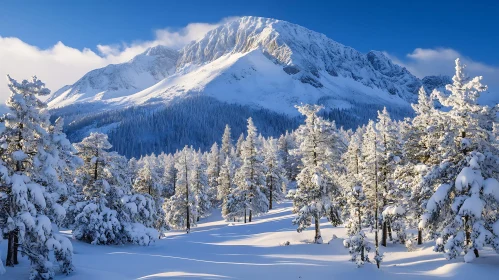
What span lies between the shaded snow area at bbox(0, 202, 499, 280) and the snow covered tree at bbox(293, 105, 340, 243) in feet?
8.65

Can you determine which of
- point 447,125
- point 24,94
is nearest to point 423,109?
point 447,125

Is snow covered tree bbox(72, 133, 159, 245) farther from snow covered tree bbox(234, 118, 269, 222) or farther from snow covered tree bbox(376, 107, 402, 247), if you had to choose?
snow covered tree bbox(234, 118, 269, 222)

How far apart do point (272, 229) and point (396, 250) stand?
15.7 m

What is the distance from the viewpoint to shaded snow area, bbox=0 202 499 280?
56.4 ft

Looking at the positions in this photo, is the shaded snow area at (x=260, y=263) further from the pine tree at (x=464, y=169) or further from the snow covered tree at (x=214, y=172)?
the snow covered tree at (x=214, y=172)

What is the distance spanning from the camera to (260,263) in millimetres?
21438

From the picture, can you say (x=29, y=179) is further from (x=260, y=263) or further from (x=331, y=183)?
(x=331, y=183)

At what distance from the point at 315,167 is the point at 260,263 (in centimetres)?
1019

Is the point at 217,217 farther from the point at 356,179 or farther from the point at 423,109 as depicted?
the point at 423,109

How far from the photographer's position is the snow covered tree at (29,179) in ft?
47.4

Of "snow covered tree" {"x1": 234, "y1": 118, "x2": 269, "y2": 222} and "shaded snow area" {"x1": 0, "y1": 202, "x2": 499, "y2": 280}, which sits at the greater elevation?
"snow covered tree" {"x1": 234, "y1": 118, "x2": 269, "y2": 222}

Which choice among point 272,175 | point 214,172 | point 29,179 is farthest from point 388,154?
point 214,172

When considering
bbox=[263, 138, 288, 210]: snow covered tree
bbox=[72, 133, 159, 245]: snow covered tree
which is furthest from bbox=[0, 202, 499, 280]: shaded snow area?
bbox=[263, 138, 288, 210]: snow covered tree

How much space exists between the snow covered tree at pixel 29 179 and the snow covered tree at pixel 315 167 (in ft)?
59.4
